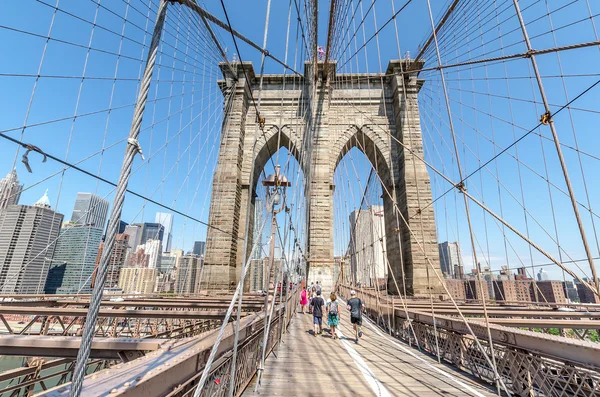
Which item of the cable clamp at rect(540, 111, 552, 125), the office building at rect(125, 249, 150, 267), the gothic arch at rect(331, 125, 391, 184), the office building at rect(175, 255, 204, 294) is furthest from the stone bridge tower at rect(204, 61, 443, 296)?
the office building at rect(125, 249, 150, 267)

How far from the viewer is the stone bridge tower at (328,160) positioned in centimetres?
1438

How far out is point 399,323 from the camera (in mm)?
7328

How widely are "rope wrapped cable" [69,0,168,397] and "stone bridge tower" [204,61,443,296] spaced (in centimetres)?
1194

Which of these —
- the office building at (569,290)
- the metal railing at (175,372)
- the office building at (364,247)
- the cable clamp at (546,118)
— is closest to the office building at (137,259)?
the office building at (364,247)

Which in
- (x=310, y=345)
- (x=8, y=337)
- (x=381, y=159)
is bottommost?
(x=310, y=345)

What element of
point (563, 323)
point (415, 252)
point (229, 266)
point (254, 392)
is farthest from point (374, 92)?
point (254, 392)

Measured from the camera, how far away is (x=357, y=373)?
4031mm

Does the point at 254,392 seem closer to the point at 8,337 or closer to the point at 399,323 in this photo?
the point at 8,337

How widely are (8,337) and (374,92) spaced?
1970cm

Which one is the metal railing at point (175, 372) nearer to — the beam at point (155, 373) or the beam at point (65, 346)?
the beam at point (155, 373)

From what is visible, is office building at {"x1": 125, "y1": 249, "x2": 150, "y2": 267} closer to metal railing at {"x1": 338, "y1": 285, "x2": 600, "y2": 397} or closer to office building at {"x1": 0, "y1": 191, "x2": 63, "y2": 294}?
office building at {"x1": 0, "y1": 191, "x2": 63, "y2": 294}

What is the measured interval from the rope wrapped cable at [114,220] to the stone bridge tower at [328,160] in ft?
39.2

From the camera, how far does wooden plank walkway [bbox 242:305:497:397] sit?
3.40m

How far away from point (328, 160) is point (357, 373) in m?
13.4
